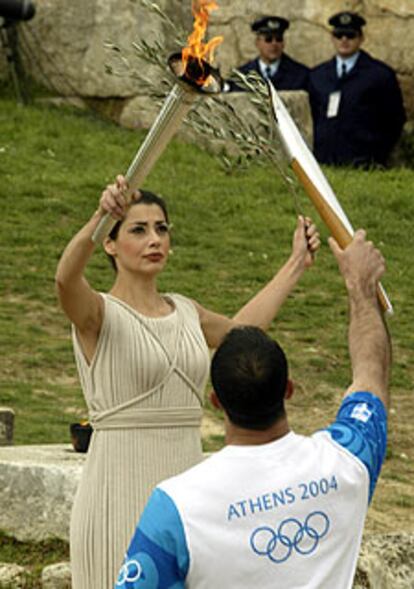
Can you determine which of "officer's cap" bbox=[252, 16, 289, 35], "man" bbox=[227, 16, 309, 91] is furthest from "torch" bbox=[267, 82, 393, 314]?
"officer's cap" bbox=[252, 16, 289, 35]

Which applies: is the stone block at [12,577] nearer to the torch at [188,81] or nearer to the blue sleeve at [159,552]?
the torch at [188,81]

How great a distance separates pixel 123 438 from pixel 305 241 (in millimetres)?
801

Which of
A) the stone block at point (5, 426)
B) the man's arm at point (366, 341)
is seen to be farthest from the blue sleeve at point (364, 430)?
the stone block at point (5, 426)

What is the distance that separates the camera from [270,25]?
1606cm

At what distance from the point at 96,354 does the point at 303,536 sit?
185 centimetres

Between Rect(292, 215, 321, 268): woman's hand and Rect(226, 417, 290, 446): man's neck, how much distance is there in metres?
1.66

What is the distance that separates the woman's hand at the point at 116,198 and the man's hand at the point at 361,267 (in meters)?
0.99

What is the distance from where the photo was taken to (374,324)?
442cm

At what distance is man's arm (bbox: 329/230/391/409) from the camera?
4.39m

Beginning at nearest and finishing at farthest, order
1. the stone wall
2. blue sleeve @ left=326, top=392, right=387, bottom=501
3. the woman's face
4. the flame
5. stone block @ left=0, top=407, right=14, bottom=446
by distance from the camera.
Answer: blue sleeve @ left=326, top=392, right=387, bottom=501 < the flame < the woman's face < stone block @ left=0, top=407, right=14, bottom=446 < the stone wall

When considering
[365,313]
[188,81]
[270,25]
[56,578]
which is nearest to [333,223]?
[365,313]

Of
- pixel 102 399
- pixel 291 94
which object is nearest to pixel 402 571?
pixel 102 399

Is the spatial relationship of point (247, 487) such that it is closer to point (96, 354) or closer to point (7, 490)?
point (96, 354)

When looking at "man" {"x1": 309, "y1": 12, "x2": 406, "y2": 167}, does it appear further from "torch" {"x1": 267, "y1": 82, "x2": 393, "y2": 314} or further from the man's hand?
the man's hand
